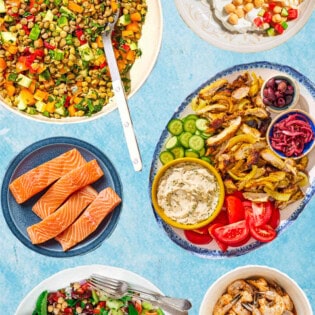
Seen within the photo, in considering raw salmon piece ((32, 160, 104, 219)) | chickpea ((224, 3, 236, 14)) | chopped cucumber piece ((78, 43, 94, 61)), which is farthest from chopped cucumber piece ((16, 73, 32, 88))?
chickpea ((224, 3, 236, 14))

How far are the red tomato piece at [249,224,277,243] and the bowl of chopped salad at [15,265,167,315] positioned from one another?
49cm

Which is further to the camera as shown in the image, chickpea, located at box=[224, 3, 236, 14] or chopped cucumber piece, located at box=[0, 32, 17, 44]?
chickpea, located at box=[224, 3, 236, 14]

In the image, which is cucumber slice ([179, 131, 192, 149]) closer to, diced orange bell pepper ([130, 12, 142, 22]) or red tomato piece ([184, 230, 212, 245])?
red tomato piece ([184, 230, 212, 245])

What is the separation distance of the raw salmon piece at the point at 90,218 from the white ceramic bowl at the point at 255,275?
0.55 m

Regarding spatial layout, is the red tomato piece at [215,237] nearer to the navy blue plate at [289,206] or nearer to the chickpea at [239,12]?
the navy blue plate at [289,206]

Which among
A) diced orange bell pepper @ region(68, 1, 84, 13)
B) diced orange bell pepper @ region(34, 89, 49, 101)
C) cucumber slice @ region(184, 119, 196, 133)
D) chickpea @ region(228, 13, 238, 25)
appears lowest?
diced orange bell pepper @ region(34, 89, 49, 101)

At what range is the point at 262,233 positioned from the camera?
2.33 m

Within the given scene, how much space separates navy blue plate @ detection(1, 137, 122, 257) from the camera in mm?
2402

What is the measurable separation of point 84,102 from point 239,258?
95 cm

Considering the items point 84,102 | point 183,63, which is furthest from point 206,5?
point 84,102

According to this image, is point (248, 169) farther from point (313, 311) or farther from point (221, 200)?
point (313, 311)

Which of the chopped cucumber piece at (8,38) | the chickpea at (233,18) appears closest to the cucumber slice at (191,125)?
the chickpea at (233,18)

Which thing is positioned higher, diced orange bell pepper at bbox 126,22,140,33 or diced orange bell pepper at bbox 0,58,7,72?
diced orange bell pepper at bbox 126,22,140,33

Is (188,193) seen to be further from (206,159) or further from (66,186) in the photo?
(66,186)
